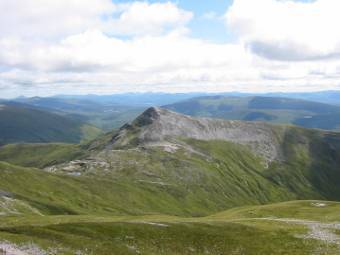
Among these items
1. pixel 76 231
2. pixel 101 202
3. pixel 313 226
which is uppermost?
pixel 76 231

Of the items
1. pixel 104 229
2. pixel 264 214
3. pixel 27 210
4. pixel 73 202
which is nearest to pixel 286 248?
pixel 104 229

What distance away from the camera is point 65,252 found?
48.3 m

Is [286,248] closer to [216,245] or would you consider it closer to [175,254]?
[216,245]

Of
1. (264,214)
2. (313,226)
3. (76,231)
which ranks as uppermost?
(76,231)

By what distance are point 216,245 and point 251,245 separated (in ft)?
18.2

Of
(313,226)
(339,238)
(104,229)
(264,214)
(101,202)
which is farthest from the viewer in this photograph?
(101,202)

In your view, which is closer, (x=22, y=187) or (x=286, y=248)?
(x=286, y=248)

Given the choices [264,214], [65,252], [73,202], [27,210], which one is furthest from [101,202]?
[65,252]

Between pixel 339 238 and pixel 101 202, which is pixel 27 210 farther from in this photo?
pixel 339 238

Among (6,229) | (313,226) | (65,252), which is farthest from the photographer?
(313,226)

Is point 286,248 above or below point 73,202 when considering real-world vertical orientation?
above

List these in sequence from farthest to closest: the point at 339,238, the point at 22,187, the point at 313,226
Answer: the point at 22,187, the point at 313,226, the point at 339,238

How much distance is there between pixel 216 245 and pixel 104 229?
16524 millimetres

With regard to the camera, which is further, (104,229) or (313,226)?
(313,226)
